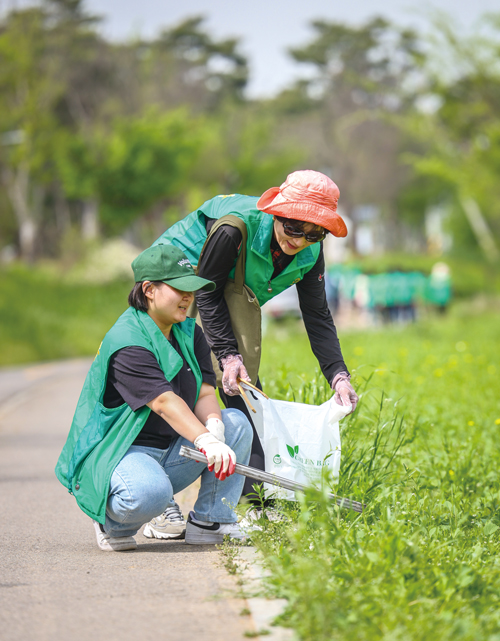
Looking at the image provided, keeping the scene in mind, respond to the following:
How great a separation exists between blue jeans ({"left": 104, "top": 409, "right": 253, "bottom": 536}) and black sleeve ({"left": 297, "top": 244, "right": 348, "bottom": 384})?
66cm

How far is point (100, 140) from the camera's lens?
31.1m

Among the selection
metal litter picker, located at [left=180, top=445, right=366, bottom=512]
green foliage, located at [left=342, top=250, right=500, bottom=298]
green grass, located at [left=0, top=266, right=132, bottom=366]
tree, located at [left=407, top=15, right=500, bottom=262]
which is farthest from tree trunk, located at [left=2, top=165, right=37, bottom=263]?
metal litter picker, located at [left=180, top=445, right=366, bottom=512]

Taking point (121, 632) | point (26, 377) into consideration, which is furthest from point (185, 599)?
point (26, 377)

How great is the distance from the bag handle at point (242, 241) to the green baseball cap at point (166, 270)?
14.5 inches

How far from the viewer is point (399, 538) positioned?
3131mm

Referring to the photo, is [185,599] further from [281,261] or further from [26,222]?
[26,222]

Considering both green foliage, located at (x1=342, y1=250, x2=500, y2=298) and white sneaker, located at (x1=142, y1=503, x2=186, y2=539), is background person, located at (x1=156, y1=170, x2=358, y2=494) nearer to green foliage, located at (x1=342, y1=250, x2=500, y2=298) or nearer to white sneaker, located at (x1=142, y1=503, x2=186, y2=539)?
white sneaker, located at (x1=142, y1=503, x2=186, y2=539)

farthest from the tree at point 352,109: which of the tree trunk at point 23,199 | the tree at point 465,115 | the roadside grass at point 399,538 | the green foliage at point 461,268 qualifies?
the roadside grass at point 399,538

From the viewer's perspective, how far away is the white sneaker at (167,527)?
4207 mm

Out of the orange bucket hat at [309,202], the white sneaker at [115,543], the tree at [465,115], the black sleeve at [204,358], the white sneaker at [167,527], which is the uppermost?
the orange bucket hat at [309,202]

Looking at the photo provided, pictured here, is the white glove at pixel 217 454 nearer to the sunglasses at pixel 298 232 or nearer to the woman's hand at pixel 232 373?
the woman's hand at pixel 232 373

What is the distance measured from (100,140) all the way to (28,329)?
15.7 metres

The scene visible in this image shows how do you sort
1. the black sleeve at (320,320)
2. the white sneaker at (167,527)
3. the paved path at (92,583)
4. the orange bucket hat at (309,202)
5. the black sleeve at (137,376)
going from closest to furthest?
the paved path at (92,583)
the black sleeve at (137,376)
the orange bucket hat at (309,202)
the white sneaker at (167,527)
the black sleeve at (320,320)

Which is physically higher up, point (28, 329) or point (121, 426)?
point (121, 426)
